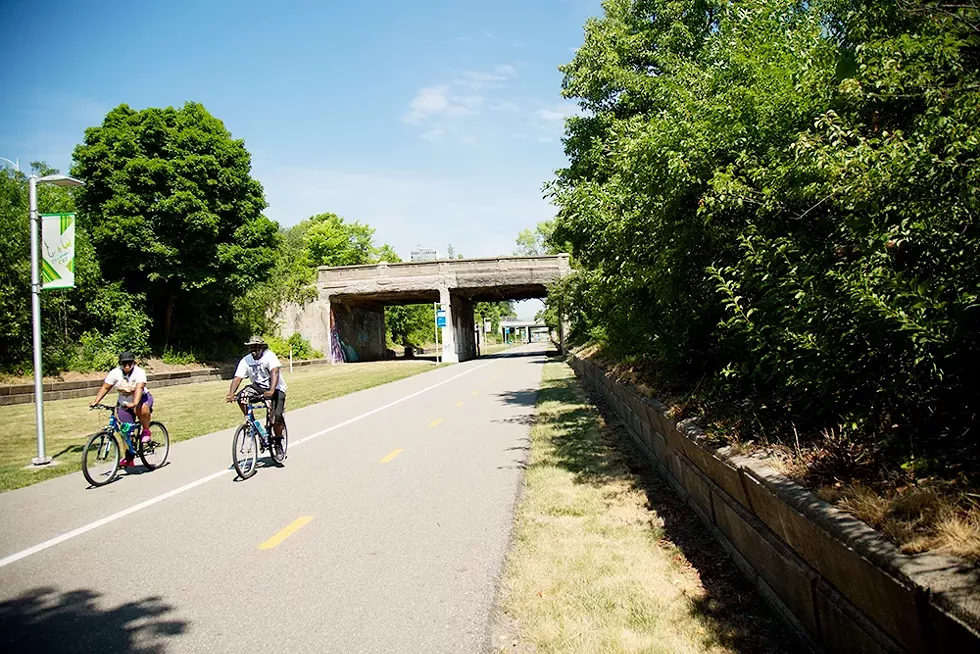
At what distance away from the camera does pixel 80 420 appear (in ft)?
53.6

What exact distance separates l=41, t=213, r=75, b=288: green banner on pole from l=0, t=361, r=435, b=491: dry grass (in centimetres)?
307

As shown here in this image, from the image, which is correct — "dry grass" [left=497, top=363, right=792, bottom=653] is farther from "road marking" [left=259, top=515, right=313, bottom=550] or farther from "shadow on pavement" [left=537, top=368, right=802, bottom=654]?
"road marking" [left=259, top=515, right=313, bottom=550]

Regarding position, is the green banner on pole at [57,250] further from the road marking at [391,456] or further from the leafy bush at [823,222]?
the leafy bush at [823,222]

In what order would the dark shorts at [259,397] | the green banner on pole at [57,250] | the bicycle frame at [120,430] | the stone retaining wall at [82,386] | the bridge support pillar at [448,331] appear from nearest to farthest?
the bicycle frame at [120,430] < the dark shorts at [259,397] < the green banner on pole at [57,250] < the stone retaining wall at [82,386] < the bridge support pillar at [448,331]

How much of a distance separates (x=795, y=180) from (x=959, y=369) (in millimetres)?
1925

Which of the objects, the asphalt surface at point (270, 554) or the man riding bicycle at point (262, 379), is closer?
the asphalt surface at point (270, 554)

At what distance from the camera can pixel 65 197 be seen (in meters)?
29.8

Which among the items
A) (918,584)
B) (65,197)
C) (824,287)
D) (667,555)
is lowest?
(667,555)

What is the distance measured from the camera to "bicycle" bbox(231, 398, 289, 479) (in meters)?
8.45

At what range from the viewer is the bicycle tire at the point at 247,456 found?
27.4ft

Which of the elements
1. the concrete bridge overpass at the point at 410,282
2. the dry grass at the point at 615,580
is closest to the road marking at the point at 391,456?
the dry grass at the point at 615,580

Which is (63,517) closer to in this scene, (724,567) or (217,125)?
(724,567)

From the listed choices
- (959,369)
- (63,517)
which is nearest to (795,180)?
(959,369)

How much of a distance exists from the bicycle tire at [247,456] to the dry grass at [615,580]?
3789 mm
